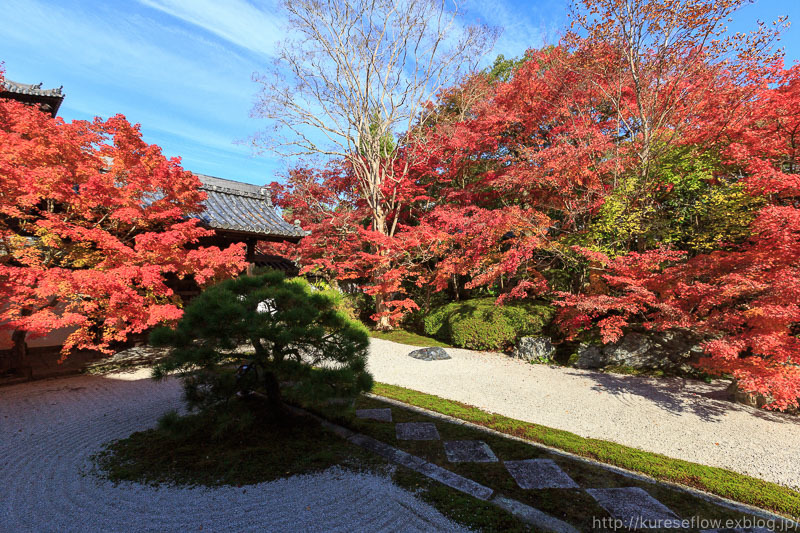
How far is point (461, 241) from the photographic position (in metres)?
9.03

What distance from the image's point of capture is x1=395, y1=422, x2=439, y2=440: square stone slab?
387 centimetres

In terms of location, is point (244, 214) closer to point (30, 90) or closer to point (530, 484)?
point (30, 90)

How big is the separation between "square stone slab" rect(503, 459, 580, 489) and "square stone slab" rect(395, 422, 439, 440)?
3.02 feet

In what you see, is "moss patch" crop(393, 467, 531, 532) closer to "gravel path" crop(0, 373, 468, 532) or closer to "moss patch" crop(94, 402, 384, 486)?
"gravel path" crop(0, 373, 468, 532)

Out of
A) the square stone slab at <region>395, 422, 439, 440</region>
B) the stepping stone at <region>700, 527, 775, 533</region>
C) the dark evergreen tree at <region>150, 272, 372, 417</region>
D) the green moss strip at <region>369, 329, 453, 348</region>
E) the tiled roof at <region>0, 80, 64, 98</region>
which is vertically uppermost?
the tiled roof at <region>0, 80, 64, 98</region>

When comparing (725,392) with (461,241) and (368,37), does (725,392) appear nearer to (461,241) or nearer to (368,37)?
(461,241)

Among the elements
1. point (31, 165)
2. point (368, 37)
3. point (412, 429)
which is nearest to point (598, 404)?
point (412, 429)

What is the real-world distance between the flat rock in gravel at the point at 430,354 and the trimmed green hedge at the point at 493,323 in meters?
0.94

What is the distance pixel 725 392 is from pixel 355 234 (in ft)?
30.7

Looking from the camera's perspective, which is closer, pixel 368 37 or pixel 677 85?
pixel 677 85

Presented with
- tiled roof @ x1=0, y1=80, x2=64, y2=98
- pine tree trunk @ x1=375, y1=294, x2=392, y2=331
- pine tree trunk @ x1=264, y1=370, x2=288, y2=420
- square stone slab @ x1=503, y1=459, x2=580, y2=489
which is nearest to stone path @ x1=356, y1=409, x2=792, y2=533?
square stone slab @ x1=503, y1=459, x2=580, y2=489

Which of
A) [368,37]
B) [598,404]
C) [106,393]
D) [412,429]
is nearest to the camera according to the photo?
[412,429]

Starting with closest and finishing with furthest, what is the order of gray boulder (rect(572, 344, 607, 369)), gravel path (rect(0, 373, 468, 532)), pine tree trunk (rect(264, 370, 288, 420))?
gravel path (rect(0, 373, 468, 532)), pine tree trunk (rect(264, 370, 288, 420)), gray boulder (rect(572, 344, 607, 369))

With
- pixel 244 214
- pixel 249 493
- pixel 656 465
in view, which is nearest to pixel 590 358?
pixel 656 465
